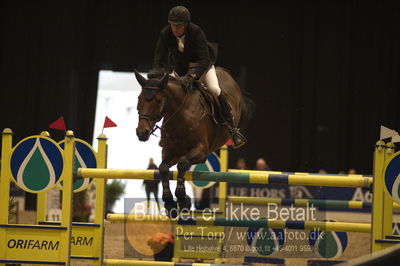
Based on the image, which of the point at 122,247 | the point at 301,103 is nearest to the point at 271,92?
the point at 301,103

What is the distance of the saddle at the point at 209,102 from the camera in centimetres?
489

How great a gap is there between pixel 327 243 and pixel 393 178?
6.75ft

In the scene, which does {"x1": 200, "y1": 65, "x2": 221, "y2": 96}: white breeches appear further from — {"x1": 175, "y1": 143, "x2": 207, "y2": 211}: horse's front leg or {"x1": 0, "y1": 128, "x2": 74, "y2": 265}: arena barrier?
{"x1": 0, "y1": 128, "x2": 74, "y2": 265}: arena barrier

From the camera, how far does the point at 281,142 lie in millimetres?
14055

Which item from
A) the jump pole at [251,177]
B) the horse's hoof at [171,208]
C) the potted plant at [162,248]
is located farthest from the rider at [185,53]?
the potted plant at [162,248]

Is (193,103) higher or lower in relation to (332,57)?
lower

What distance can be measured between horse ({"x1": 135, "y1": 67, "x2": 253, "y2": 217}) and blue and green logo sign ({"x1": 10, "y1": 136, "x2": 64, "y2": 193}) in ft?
2.43

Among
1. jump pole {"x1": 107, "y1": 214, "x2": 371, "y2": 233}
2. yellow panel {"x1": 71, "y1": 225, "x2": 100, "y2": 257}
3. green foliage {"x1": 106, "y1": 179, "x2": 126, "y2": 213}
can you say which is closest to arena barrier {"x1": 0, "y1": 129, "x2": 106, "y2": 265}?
yellow panel {"x1": 71, "y1": 225, "x2": 100, "y2": 257}

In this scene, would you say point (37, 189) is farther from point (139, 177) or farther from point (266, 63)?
point (266, 63)

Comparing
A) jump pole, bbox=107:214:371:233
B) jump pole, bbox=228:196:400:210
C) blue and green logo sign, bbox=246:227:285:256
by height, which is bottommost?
blue and green logo sign, bbox=246:227:285:256

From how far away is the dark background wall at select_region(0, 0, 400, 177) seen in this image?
1391 cm

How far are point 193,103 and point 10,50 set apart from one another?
33.7ft

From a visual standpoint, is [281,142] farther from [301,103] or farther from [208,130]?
[208,130]

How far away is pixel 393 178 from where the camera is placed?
419 centimetres
